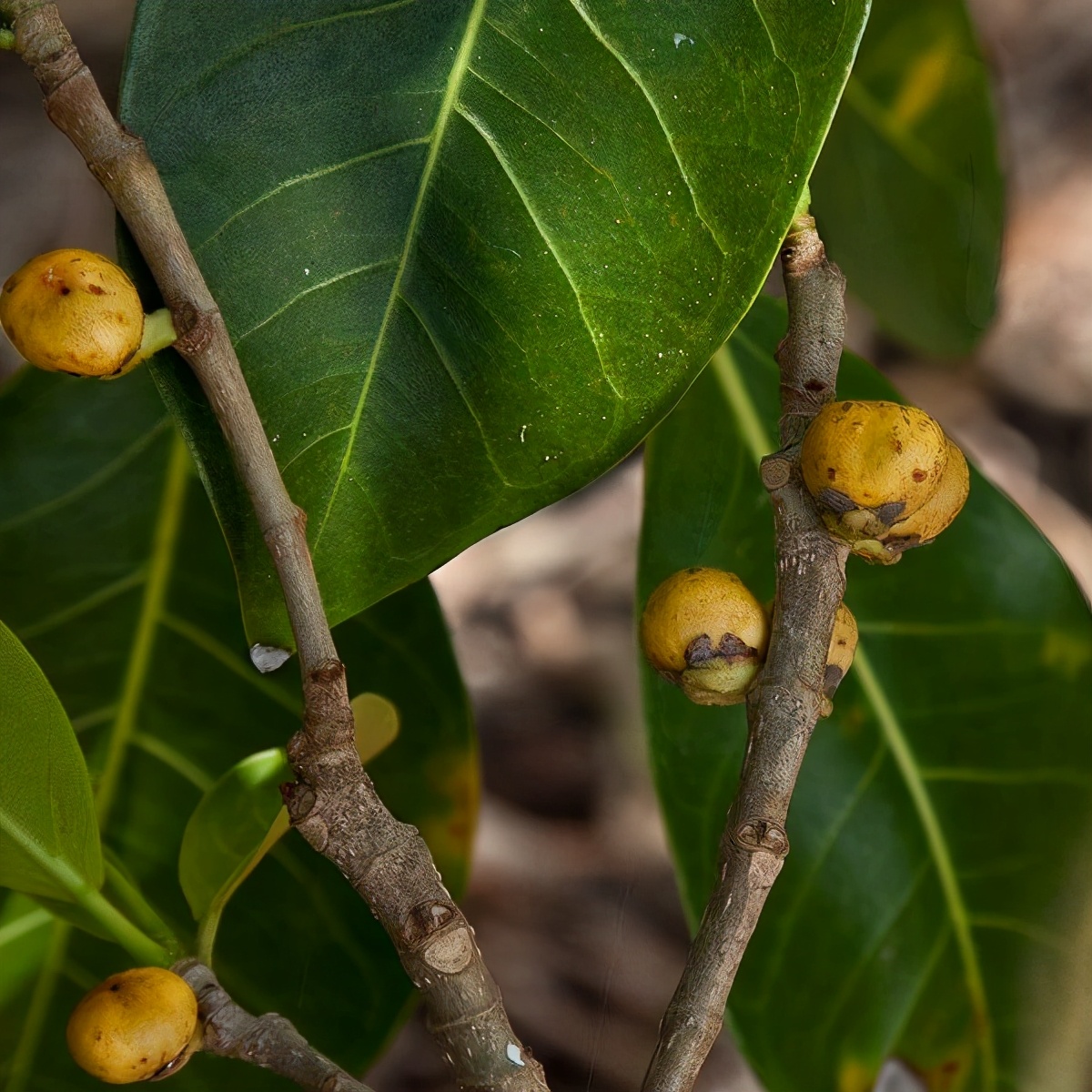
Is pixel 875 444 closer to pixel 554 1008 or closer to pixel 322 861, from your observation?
pixel 322 861

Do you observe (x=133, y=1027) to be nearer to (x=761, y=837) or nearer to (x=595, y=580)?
(x=761, y=837)

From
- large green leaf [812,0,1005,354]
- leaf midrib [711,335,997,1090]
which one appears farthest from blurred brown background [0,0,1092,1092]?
leaf midrib [711,335,997,1090]

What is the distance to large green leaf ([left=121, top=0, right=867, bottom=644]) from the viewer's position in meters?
0.38

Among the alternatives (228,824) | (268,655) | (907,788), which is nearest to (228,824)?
(228,824)

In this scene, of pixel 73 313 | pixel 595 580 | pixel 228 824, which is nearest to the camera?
pixel 73 313

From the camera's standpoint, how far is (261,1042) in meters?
0.36

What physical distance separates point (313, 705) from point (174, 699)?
1.23ft

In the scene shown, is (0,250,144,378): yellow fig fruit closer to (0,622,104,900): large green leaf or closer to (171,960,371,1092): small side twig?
(0,622,104,900): large green leaf

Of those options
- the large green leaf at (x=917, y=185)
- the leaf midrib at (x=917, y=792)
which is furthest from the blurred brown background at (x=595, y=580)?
the leaf midrib at (x=917, y=792)

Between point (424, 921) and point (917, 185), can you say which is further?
point (917, 185)

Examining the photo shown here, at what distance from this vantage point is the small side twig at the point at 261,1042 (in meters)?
0.34

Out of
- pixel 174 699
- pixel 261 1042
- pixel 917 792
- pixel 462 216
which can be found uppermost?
pixel 462 216

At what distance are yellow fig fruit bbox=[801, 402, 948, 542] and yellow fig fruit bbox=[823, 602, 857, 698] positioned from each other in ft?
0.14

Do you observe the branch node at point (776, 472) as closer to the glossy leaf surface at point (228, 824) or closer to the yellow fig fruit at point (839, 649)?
the yellow fig fruit at point (839, 649)
